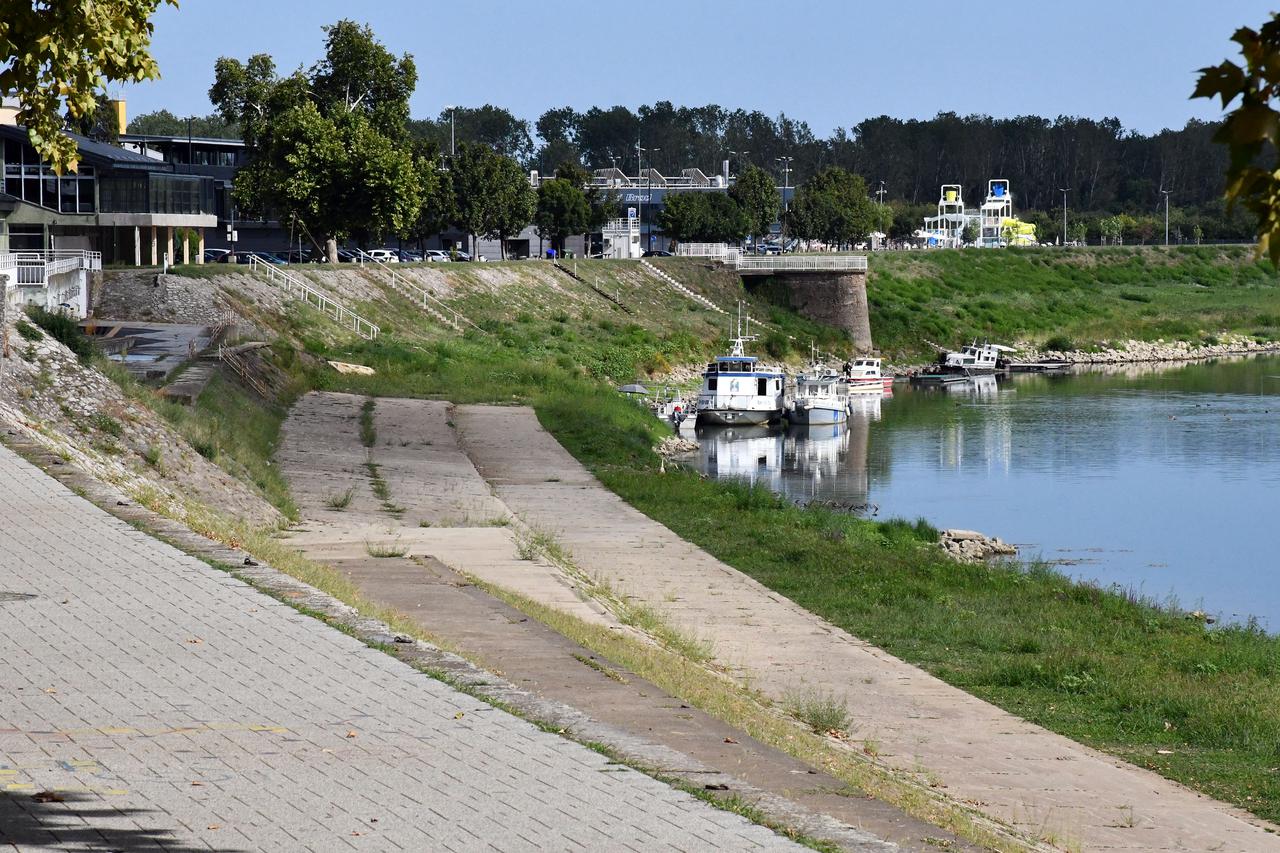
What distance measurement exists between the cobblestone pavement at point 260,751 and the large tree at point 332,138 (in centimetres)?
5331

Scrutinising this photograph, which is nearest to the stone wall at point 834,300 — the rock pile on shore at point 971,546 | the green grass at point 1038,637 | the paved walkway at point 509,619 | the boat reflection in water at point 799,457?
the boat reflection in water at point 799,457

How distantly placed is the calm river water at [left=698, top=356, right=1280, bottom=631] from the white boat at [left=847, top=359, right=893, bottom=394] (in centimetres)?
107

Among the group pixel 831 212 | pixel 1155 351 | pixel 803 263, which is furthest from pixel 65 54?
pixel 831 212

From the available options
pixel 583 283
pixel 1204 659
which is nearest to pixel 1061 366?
pixel 583 283

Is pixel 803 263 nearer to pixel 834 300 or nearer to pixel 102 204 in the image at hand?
pixel 834 300

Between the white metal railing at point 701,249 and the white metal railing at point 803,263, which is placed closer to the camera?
the white metal railing at point 803,263

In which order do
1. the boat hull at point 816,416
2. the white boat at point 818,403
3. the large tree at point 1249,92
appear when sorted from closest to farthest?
the large tree at point 1249,92, the boat hull at point 816,416, the white boat at point 818,403

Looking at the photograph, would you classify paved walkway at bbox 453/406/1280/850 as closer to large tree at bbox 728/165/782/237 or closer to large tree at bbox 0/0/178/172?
large tree at bbox 0/0/178/172

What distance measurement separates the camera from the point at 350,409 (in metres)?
46.7

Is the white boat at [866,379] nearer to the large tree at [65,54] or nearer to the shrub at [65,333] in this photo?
the shrub at [65,333]

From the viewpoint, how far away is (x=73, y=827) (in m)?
9.09

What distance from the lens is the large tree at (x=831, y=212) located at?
122 meters

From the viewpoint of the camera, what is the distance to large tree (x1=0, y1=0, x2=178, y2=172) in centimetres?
1236

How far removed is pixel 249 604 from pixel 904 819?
7.11m
